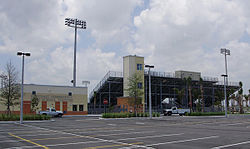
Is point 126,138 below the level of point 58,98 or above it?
below

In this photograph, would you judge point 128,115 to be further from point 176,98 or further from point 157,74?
point 176,98

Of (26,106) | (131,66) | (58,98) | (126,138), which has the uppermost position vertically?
(131,66)

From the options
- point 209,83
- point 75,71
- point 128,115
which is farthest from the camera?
point 209,83

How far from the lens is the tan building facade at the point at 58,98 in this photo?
4959 centimetres

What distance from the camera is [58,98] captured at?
5281 centimetres

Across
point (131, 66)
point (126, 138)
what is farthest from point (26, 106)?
point (126, 138)

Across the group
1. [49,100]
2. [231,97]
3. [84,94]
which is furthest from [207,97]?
[49,100]

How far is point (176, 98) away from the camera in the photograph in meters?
71.8

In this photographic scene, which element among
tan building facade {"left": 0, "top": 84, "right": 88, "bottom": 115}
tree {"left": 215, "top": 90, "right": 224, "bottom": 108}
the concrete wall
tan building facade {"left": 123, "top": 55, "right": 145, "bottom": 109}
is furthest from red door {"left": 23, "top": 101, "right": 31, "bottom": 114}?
tree {"left": 215, "top": 90, "right": 224, "bottom": 108}

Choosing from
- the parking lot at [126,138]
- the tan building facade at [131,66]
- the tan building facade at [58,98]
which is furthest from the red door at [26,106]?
the parking lot at [126,138]

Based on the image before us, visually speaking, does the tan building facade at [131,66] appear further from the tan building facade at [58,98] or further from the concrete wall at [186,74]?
the concrete wall at [186,74]

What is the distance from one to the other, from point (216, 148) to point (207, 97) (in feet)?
225

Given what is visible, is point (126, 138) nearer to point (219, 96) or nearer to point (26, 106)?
point (26, 106)

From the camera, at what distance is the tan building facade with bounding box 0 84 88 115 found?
49.6m
